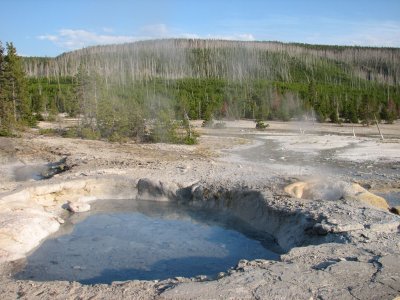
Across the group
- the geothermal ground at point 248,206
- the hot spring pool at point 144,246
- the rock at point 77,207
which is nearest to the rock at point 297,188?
the geothermal ground at point 248,206

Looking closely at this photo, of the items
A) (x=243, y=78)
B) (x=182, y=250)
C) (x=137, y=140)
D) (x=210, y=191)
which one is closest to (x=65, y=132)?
(x=137, y=140)

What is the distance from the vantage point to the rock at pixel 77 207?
14.8 meters

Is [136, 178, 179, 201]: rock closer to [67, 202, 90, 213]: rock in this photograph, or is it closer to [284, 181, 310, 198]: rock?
[67, 202, 90, 213]: rock

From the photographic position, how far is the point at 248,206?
13891 millimetres

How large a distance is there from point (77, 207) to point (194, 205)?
3.80 meters

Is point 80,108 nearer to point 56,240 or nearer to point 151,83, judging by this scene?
point 56,240

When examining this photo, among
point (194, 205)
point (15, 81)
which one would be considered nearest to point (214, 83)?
point (15, 81)

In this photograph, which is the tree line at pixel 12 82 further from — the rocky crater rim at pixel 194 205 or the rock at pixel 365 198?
the rock at pixel 365 198

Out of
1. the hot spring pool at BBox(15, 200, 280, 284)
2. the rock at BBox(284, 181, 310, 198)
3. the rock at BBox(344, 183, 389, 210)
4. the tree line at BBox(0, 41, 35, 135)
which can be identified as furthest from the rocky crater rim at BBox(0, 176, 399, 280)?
the tree line at BBox(0, 41, 35, 135)

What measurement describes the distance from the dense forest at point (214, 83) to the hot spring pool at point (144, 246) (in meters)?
18.6

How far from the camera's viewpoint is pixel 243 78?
102 metres

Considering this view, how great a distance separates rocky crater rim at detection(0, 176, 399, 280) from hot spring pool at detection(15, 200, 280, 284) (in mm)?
362

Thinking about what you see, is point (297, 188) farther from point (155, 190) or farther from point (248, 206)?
point (155, 190)

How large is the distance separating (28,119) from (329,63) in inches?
3501
